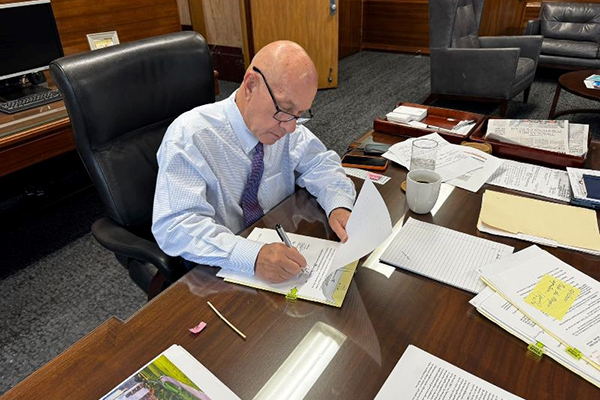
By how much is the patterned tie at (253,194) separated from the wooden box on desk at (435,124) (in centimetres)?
59

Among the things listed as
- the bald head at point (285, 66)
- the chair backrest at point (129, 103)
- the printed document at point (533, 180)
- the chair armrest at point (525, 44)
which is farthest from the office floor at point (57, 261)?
the printed document at point (533, 180)

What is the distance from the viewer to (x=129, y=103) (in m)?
1.16

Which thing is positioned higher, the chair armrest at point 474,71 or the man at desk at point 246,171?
the man at desk at point 246,171

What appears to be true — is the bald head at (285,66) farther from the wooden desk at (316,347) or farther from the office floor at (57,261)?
the office floor at (57,261)

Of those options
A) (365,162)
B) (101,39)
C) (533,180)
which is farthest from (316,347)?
(101,39)

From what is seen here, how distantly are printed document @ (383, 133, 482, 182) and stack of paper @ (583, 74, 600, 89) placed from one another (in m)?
2.40

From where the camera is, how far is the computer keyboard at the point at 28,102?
1979 millimetres

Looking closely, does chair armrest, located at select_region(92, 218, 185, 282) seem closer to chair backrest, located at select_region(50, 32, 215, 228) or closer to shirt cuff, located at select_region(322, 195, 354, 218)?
chair backrest, located at select_region(50, 32, 215, 228)

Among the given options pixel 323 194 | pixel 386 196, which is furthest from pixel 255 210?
pixel 386 196

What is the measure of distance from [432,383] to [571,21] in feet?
16.4

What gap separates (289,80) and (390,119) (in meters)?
0.73

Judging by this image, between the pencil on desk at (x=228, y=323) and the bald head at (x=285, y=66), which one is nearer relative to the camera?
the pencil on desk at (x=228, y=323)

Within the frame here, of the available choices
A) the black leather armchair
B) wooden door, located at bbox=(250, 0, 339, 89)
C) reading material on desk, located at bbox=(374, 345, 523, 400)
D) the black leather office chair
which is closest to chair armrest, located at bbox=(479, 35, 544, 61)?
the black leather armchair

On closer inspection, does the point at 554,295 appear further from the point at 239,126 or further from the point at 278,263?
the point at 239,126
